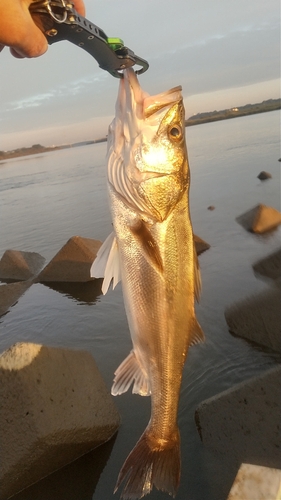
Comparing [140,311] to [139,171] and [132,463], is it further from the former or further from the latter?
[132,463]

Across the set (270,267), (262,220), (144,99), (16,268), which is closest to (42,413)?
(144,99)

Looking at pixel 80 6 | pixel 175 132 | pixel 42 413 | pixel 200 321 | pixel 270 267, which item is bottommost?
pixel 200 321

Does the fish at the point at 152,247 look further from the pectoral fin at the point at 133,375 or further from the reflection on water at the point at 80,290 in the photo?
the reflection on water at the point at 80,290

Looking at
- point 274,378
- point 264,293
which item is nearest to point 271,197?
point 264,293

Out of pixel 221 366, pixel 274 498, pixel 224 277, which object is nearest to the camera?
pixel 274 498

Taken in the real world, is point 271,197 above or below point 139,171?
below

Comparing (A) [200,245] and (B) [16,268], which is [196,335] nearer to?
(A) [200,245]

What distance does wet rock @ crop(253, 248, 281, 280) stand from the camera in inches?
334

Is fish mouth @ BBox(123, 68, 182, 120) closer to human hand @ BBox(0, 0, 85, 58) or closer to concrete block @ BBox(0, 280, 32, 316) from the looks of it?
human hand @ BBox(0, 0, 85, 58)

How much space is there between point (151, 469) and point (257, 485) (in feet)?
3.05

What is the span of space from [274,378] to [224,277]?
4471 millimetres

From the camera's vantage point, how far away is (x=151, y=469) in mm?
2986

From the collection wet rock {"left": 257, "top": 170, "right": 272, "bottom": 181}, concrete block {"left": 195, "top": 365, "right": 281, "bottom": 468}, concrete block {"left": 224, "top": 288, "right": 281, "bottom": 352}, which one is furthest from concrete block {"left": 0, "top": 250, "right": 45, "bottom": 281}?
wet rock {"left": 257, "top": 170, "right": 272, "bottom": 181}

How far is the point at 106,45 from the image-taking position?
266 cm
